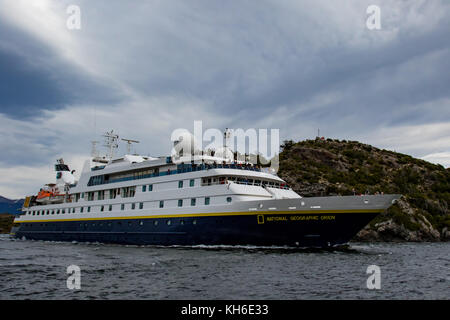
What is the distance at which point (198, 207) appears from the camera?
30.9 meters

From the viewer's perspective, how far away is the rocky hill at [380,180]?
209 ft

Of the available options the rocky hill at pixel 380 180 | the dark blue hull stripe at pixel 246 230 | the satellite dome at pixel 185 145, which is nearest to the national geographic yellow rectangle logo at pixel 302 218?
the dark blue hull stripe at pixel 246 230

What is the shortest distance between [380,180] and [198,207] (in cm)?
6219

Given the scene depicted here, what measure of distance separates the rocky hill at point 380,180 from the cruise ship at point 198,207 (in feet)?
125

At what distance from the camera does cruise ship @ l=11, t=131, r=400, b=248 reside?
2678 cm

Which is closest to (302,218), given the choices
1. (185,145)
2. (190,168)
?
(190,168)

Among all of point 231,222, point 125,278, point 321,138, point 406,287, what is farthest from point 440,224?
point 125,278

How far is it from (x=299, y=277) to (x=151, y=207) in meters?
21.0

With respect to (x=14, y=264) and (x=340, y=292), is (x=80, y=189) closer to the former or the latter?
(x=14, y=264)

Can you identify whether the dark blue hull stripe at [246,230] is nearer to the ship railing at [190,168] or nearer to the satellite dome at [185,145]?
the ship railing at [190,168]

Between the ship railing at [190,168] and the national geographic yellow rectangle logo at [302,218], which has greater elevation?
the ship railing at [190,168]

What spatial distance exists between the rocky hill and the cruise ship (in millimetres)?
37960

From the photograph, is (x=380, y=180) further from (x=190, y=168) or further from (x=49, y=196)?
(x=49, y=196)
